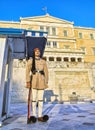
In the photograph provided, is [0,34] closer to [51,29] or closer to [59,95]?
[59,95]

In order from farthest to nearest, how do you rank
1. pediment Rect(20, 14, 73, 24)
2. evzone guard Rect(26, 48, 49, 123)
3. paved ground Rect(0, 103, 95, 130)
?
pediment Rect(20, 14, 73, 24) → evzone guard Rect(26, 48, 49, 123) → paved ground Rect(0, 103, 95, 130)

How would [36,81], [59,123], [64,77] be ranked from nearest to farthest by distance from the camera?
1. [59,123]
2. [36,81]
3. [64,77]

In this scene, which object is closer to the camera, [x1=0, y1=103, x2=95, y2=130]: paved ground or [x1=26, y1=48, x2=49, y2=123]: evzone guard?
A: [x1=0, y1=103, x2=95, y2=130]: paved ground

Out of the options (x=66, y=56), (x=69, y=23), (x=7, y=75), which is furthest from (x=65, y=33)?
(x=7, y=75)

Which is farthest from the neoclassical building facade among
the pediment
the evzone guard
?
the evzone guard

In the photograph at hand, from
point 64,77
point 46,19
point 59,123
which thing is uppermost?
point 46,19

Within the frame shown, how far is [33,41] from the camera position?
425cm

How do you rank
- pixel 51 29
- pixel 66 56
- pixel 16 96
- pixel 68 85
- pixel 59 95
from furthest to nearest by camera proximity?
1. pixel 51 29
2. pixel 66 56
3. pixel 68 85
4. pixel 59 95
5. pixel 16 96

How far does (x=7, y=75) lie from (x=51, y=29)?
32273mm

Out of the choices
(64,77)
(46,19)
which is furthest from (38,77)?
(46,19)

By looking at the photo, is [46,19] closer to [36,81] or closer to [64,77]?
[64,77]

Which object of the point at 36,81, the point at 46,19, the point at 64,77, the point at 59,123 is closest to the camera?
the point at 59,123

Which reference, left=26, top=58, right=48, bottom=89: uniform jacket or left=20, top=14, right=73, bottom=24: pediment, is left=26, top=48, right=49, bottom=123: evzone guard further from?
left=20, top=14, right=73, bottom=24: pediment

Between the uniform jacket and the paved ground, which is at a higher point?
the uniform jacket
